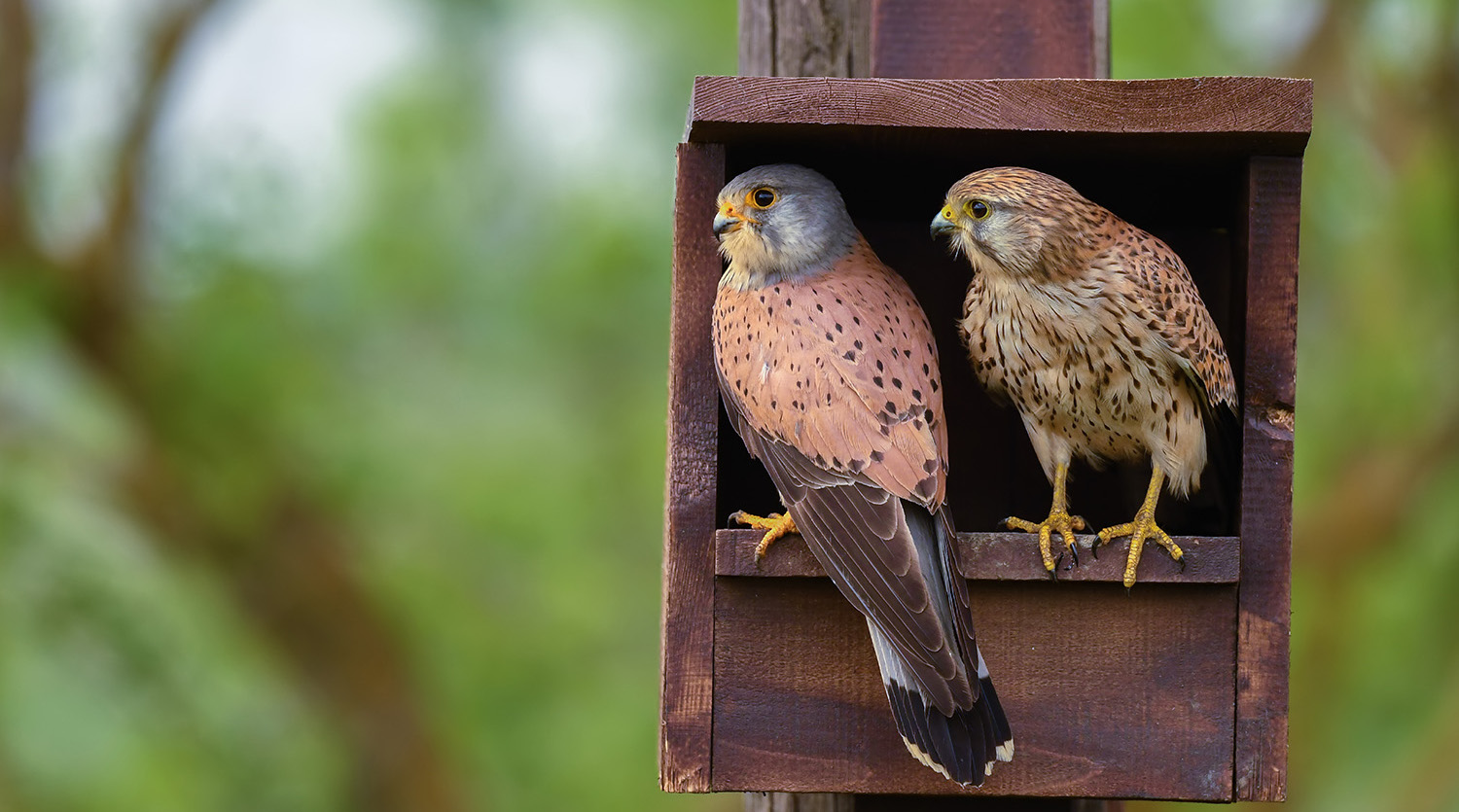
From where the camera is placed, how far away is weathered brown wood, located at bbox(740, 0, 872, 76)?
3033 mm

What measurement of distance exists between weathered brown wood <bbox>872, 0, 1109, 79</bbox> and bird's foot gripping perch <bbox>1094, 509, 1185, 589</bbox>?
3.39 ft

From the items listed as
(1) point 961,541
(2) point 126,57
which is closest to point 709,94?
(1) point 961,541

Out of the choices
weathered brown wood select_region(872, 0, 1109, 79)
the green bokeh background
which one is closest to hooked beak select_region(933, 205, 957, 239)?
weathered brown wood select_region(872, 0, 1109, 79)

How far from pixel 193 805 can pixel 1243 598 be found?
4.62m

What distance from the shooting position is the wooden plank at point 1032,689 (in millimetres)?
2428

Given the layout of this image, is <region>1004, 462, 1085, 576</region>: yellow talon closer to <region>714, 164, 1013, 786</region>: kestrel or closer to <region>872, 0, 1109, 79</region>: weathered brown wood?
<region>714, 164, 1013, 786</region>: kestrel

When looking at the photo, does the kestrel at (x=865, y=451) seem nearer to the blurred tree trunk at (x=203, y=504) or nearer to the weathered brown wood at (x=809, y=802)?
the weathered brown wood at (x=809, y=802)

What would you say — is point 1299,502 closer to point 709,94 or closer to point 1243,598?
point 1243,598

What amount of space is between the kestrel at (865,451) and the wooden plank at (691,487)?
45 millimetres

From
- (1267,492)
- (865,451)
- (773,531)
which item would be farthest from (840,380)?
(1267,492)

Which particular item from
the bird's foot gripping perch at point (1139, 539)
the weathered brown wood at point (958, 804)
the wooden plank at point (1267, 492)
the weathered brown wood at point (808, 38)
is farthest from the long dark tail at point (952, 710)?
the weathered brown wood at point (808, 38)

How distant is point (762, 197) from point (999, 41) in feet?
2.68

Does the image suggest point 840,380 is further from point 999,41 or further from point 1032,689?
point 999,41

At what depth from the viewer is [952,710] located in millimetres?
2250
